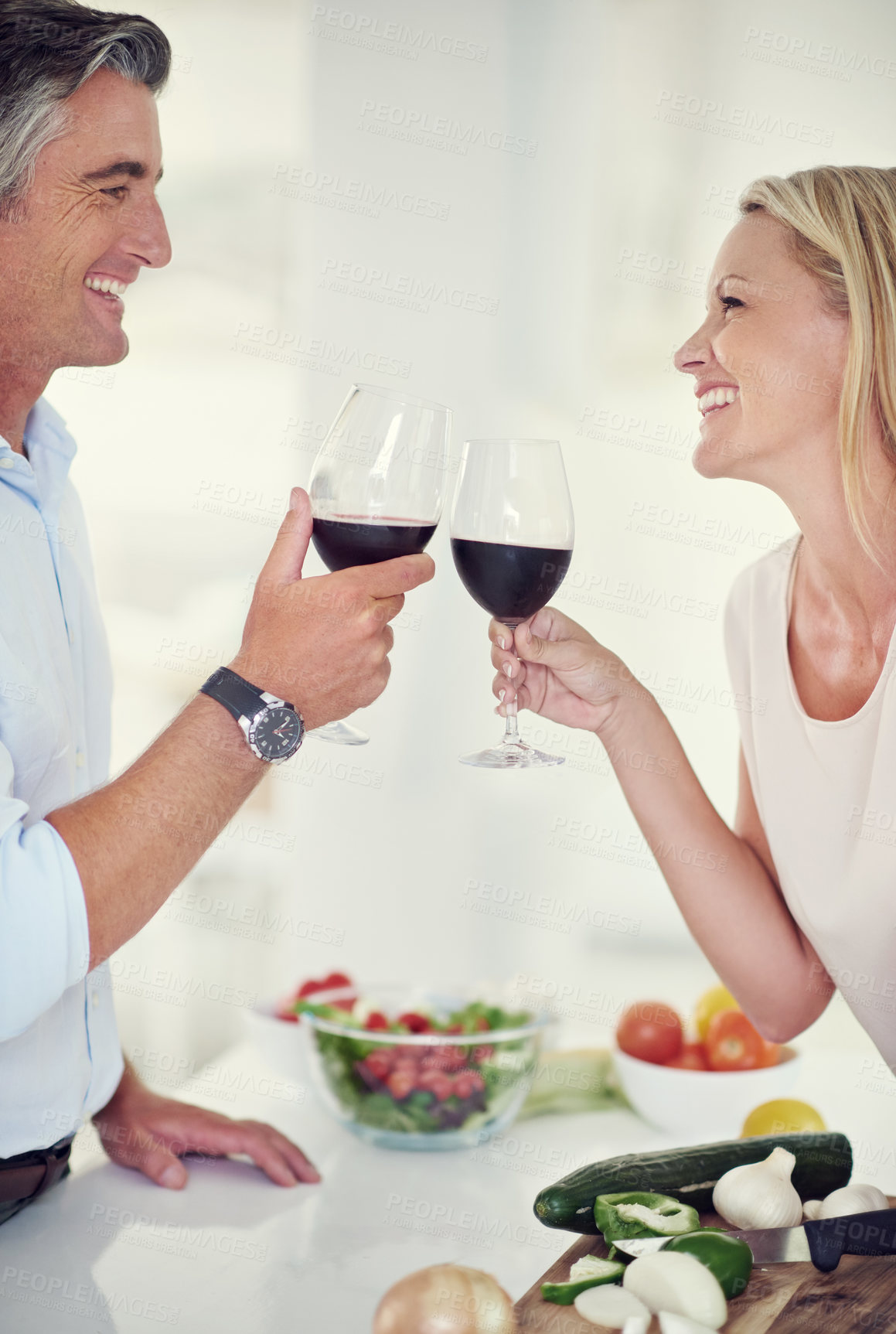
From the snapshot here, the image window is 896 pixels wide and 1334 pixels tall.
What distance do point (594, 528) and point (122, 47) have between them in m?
1.94

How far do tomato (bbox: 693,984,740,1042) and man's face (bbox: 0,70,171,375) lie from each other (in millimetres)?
1311

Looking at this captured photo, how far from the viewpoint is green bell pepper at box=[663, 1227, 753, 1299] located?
3.07ft

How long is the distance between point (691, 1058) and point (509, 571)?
0.82m

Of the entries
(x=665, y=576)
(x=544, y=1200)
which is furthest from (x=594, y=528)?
(x=544, y=1200)

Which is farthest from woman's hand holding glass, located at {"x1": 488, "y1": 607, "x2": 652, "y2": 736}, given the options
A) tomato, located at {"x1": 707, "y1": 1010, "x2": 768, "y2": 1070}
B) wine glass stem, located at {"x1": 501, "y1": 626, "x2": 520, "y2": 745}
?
tomato, located at {"x1": 707, "y1": 1010, "x2": 768, "y2": 1070}

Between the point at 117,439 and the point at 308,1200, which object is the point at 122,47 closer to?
the point at 308,1200

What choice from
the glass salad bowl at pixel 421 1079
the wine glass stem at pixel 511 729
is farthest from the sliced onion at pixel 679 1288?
the wine glass stem at pixel 511 729

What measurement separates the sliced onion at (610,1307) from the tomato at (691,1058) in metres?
0.66

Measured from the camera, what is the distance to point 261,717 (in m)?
1.17

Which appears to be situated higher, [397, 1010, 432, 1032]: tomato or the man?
the man

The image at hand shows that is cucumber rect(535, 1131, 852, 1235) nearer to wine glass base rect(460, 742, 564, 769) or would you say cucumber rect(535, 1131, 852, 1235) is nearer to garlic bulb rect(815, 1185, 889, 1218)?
garlic bulb rect(815, 1185, 889, 1218)

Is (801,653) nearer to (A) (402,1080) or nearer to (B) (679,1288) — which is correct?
(A) (402,1080)

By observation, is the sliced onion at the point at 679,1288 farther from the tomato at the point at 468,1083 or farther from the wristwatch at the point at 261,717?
the wristwatch at the point at 261,717

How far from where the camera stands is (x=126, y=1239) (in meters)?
1.17
